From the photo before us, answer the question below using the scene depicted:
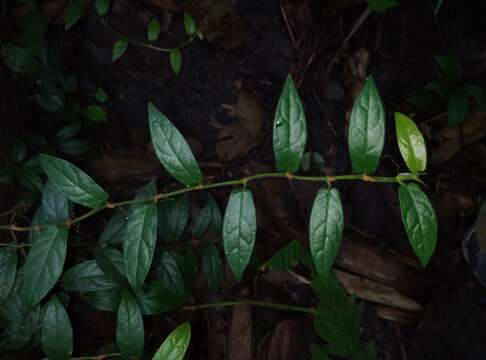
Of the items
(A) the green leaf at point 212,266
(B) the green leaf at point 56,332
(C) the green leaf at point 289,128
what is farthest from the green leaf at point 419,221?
(B) the green leaf at point 56,332

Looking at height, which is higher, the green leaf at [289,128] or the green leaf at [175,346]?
the green leaf at [289,128]

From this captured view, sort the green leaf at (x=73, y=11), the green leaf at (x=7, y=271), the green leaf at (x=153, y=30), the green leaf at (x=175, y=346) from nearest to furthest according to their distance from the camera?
the green leaf at (x=175, y=346) → the green leaf at (x=7, y=271) → the green leaf at (x=73, y=11) → the green leaf at (x=153, y=30)

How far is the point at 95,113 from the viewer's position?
2.13 m

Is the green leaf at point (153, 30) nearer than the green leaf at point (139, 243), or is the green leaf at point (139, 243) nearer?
the green leaf at point (139, 243)

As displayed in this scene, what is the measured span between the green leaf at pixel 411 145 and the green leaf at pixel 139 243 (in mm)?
705

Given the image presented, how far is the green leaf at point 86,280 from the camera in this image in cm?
157

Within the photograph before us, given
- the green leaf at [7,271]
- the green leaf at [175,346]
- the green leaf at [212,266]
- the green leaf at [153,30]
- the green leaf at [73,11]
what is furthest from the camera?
the green leaf at [153,30]

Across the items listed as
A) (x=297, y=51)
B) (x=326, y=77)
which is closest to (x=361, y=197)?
(x=326, y=77)

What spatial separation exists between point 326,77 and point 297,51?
20 centimetres

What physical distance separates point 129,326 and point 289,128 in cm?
85

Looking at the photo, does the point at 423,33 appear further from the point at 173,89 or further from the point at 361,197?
the point at 173,89

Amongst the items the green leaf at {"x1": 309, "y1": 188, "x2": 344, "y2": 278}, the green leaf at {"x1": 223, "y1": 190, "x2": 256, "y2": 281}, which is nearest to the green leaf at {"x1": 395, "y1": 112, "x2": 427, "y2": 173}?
the green leaf at {"x1": 309, "y1": 188, "x2": 344, "y2": 278}

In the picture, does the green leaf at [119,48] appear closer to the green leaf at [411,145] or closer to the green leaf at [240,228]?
the green leaf at [240,228]

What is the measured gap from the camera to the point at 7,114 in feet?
6.17
